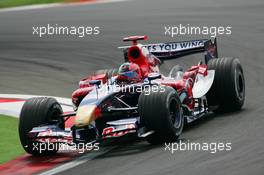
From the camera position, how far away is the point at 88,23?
24.6 m

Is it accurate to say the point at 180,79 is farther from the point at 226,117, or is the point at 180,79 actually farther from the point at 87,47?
the point at 87,47

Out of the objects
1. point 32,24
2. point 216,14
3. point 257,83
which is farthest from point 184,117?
point 32,24

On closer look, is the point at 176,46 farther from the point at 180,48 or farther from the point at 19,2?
the point at 19,2

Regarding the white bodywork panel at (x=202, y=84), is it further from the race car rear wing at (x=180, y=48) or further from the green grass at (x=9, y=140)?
the green grass at (x=9, y=140)

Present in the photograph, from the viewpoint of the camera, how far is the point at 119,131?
11797 mm

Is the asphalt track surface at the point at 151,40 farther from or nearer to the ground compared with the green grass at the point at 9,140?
farther from the ground

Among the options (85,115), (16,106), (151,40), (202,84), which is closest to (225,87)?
(202,84)

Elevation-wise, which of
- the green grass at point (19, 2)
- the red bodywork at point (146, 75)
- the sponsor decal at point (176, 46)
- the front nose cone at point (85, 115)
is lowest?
the front nose cone at point (85, 115)

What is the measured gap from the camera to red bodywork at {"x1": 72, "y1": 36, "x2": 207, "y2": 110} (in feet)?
43.3

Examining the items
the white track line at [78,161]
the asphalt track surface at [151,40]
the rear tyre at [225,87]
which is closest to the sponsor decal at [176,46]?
the rear tyre at [225,87]

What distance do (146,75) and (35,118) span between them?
7.08 feet

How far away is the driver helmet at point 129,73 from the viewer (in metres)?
13.1

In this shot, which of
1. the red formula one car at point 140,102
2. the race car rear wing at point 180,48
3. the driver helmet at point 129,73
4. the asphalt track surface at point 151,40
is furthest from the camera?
the race car rear wing at point 180,48

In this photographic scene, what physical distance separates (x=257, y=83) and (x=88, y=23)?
29.7 feet
